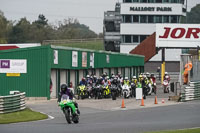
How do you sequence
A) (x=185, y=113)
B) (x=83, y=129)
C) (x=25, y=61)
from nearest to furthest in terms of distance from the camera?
(x=83, y=129), (x=185, y=113), (x=25, y=61)

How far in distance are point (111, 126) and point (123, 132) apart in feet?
7.05

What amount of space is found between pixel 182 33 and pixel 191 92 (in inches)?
964

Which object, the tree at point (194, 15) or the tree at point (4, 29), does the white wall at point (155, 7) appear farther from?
the tree at point (194, 15)

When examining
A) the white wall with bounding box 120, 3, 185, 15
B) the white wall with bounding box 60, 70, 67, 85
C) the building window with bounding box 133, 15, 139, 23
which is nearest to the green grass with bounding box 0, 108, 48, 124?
the white wall with bounding box 60, 70, 67, 85

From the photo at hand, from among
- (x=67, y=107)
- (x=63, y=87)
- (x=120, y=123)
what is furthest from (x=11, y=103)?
(x=120, y=123)

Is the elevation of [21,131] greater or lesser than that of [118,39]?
lesser

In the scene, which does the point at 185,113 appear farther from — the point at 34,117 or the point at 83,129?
the point at 83,129

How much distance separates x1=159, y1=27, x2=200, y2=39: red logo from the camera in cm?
5847

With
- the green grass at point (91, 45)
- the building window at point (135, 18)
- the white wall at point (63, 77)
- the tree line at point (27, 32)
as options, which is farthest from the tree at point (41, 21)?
the white wall at point (63, 77)

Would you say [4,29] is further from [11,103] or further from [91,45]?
[11,103]

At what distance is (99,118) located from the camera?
2367 centimetres

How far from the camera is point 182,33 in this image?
5884 centimetres

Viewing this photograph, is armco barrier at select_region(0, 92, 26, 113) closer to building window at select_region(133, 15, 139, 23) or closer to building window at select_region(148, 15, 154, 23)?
building window at select_region(133, 15, 139, 23)

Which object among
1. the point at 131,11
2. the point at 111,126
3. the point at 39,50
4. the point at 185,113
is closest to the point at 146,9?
the point at 131,11
